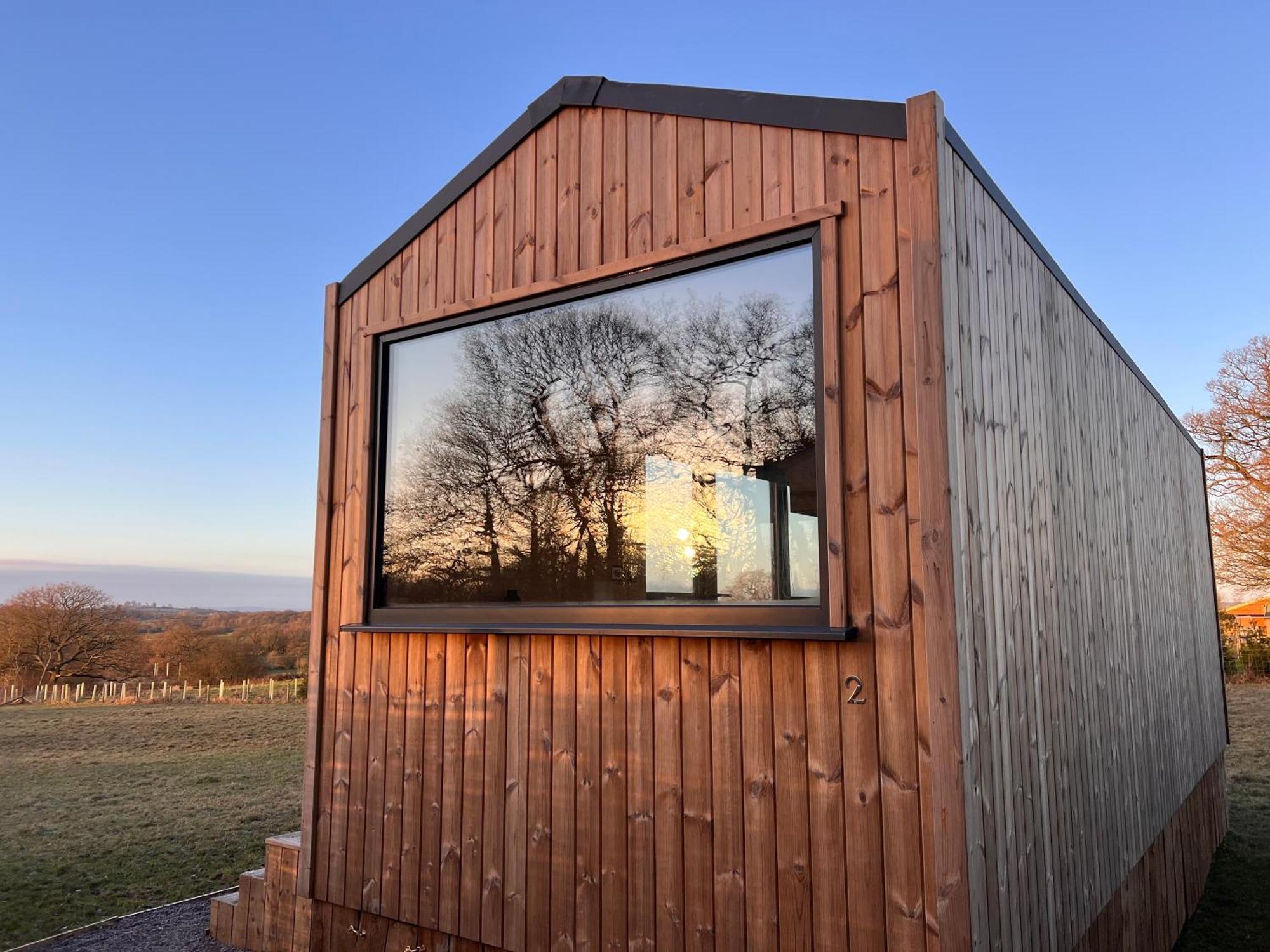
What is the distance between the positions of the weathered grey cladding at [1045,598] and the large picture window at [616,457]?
0.43 metres

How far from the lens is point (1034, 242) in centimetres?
304

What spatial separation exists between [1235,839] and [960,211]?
23.8 feet

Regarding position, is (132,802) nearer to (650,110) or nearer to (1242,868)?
(650,110)

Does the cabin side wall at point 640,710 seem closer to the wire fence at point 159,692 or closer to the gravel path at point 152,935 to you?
the gravel path at point 152,935

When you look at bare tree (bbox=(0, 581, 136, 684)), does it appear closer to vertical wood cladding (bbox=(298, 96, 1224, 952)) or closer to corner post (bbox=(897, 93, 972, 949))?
vertical wood cladding (bbox=(298, 96, 1224, 952))

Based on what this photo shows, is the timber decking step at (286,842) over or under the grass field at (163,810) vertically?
over

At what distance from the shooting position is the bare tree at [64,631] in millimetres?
13500

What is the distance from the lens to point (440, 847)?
2838 millimetres

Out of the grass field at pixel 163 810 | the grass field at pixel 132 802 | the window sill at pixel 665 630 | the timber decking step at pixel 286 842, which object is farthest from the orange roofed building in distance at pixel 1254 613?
the timber decking step at pixel 286 842

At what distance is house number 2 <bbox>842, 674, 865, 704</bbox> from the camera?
6.68ft

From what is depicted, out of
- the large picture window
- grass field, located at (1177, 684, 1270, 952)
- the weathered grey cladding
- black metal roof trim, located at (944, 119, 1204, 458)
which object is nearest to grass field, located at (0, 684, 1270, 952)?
grass field, located at (1177, 684, 1270, 952)

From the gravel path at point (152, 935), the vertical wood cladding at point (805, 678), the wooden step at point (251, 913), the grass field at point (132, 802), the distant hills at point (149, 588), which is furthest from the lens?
the distant hills at point (149, 588)

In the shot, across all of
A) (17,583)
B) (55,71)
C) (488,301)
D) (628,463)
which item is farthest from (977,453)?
(17,583)

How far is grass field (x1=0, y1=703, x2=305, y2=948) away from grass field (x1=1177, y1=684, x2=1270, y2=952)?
19.0 feet
